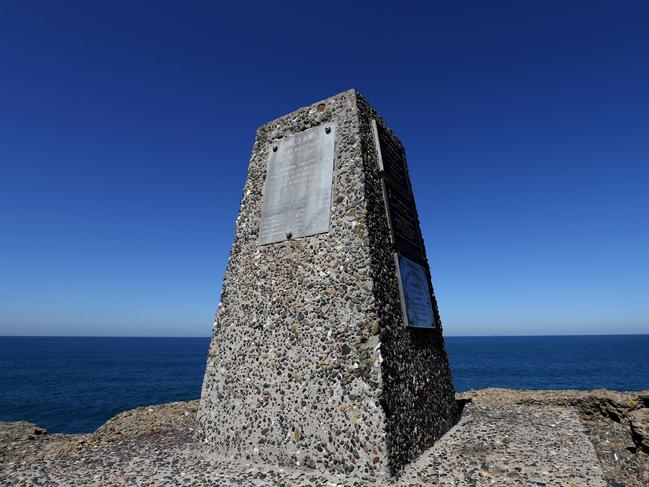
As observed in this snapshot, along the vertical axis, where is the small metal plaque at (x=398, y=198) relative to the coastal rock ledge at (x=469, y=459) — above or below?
above

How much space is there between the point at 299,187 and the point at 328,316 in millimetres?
2301

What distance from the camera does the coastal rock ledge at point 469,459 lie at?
4363mm

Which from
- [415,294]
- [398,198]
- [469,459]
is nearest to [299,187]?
[398,198]

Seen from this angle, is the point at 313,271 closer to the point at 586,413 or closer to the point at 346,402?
the point at 346,402

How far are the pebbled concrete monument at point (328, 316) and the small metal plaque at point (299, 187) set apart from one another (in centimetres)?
2

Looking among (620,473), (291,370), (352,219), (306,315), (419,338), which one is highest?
(352,219)

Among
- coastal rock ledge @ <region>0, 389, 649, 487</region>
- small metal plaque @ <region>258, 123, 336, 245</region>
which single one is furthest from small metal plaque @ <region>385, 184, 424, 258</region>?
coastal rock ledge @ <region>0, 389, 649, 487</region>

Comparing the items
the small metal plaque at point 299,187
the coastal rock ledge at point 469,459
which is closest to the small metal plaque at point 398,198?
the small metal plaque at point 299,187

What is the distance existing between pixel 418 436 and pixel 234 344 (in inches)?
118

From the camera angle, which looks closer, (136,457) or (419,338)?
(136,457)

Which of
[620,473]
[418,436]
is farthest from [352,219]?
[620,473]

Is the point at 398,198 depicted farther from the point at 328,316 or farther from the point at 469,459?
the point at 469,459

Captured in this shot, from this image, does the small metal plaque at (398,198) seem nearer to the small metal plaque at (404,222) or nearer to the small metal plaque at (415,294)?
the small metal plaque at (404,222)

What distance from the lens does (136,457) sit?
5.35m
